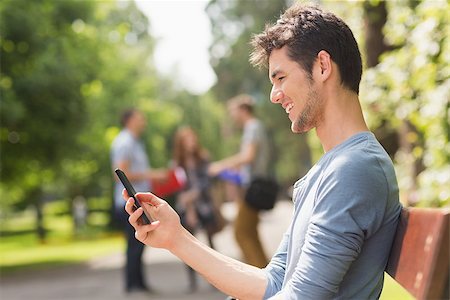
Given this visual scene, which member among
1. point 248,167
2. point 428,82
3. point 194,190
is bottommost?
point 194,190

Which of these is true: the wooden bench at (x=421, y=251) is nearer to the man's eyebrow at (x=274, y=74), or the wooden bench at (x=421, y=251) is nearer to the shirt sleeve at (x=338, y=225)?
the shirt sleeve at (x=338, y=225)

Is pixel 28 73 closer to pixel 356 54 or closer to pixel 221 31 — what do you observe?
pixel 356 54

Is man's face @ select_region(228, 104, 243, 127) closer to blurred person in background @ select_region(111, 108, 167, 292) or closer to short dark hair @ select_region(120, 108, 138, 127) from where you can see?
blurred person in background @ select_region(111, 108, 167, 292)

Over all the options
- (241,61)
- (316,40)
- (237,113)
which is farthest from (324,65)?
(241,61)

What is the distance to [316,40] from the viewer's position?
258cm

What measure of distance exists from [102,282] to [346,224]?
39.8 feet

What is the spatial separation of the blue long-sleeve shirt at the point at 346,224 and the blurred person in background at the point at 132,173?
8365mm

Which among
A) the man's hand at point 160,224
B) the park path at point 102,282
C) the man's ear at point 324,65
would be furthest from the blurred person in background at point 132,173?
the man's ear at point 324,65

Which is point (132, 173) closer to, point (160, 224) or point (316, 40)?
point (160, 224)

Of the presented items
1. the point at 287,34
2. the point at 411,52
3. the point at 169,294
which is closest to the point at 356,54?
the point at 287,34

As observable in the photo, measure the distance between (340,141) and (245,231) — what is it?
743 centimetres

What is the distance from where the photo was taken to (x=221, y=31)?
53.2 metres

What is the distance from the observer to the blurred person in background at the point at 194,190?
11859 millimetres

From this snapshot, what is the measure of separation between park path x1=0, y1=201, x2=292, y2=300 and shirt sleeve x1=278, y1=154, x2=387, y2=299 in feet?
26.5
